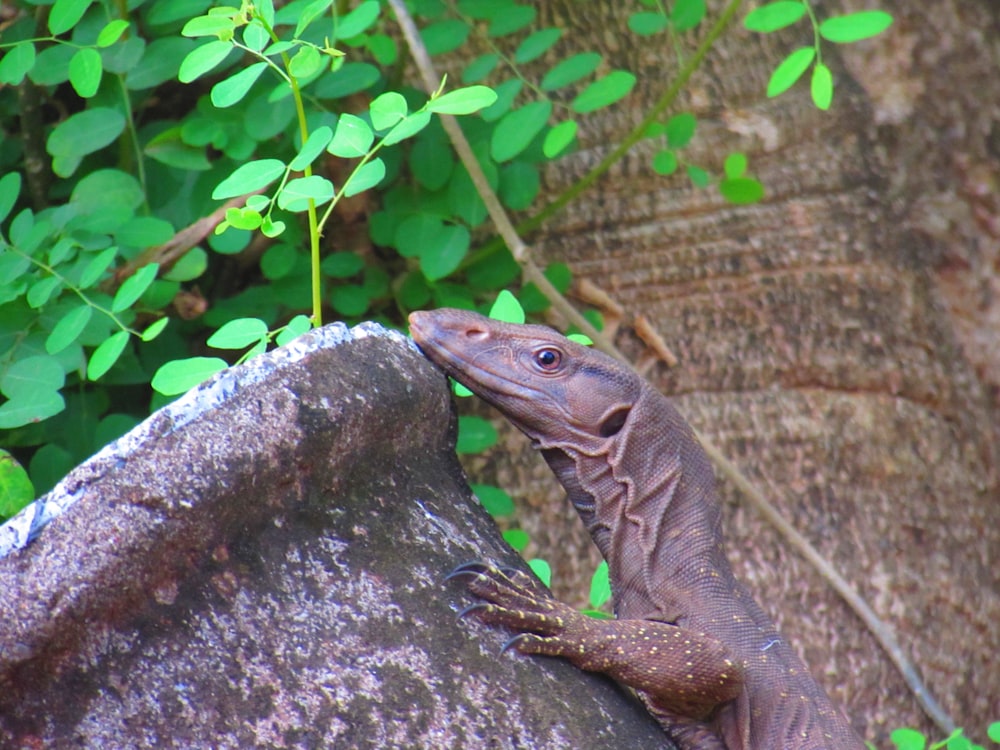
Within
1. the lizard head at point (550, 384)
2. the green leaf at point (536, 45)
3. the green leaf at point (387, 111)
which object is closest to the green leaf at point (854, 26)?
the green leaf at point (536, 45)

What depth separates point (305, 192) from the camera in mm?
2416

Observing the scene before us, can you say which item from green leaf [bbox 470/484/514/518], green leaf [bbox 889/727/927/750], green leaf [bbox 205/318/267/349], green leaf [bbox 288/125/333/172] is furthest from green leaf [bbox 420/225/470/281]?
green leaf [bbox 889/727/927/750]

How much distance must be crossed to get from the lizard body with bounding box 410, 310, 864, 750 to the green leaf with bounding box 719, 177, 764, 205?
158 centimetres

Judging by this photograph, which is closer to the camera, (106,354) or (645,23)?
(106,354)

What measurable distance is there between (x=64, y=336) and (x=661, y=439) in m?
1.55

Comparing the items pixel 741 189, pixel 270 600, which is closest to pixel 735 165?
pixel 741 189

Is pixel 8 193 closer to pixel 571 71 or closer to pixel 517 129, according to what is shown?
pixel 517 129

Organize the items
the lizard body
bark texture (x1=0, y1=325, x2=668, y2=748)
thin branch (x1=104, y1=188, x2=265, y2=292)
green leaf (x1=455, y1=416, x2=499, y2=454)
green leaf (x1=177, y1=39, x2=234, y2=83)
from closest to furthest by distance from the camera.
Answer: bark texture (x1=0, y1=325, x2=668, y2=748)
green leaf (x1=177, y1=39, x2=234, y2=83)
the lizard body
thin branch (x1=104, y1=188, x2=265, y2=292)
green leaf (x1=455, y1=416, x2=499, y2=454)

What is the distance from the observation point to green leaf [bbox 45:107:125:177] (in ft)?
11.8

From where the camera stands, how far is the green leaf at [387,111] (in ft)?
8.09

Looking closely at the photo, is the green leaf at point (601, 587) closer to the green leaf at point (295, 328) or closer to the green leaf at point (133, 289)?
the green leaf at point (295, 328)

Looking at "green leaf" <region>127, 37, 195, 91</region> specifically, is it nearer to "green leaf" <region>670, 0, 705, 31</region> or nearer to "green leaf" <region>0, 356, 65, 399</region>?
"green leaf" <region>0, 356, 65, 399</region>

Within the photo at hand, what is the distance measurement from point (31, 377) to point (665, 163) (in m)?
2.40

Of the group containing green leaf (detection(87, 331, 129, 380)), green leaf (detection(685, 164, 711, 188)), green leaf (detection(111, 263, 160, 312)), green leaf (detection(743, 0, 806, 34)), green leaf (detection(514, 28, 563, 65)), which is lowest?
green leaf (detection(685, 164, 711, 188))
